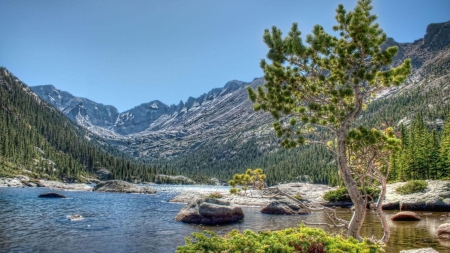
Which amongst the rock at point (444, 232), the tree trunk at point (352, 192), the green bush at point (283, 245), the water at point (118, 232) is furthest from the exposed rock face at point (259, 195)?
the green bush at point (283, 245)

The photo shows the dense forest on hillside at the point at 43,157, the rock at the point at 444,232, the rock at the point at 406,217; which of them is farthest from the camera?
the dense forest on hillside at the point at 43,157

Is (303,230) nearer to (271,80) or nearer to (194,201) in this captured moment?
(271,80)

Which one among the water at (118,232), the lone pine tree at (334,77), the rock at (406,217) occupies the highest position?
the lone pine tree at (334,77)

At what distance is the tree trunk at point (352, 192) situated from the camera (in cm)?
1259

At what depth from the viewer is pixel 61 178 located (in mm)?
136625

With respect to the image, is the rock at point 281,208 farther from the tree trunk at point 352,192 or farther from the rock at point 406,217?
the tree trunk at point 352,192

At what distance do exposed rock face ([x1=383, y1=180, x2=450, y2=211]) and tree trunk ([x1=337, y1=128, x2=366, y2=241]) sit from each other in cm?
4213

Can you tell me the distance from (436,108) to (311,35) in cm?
21720

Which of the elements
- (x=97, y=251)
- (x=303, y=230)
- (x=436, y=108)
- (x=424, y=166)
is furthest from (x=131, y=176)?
(x=436, y=108)

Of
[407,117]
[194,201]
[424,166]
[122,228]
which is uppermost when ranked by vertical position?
[407,117]

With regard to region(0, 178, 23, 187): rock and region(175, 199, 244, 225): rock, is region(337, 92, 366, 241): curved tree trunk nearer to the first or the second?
region(175, 199, 244, 225): rock

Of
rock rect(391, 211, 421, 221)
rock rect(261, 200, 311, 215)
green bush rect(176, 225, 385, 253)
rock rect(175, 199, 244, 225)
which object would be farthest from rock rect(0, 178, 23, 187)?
green bush rect(176, 225, 385, 253)

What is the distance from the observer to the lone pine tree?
40.2ft

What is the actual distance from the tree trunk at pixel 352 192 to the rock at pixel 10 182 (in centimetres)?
10823
